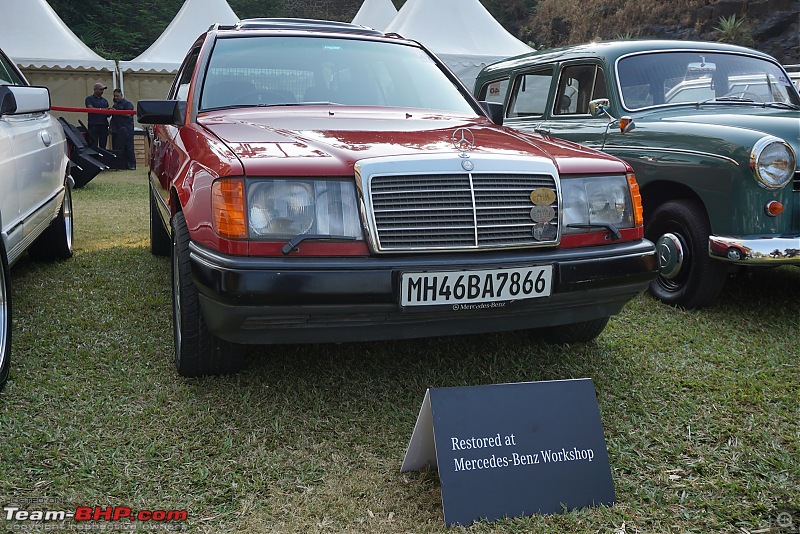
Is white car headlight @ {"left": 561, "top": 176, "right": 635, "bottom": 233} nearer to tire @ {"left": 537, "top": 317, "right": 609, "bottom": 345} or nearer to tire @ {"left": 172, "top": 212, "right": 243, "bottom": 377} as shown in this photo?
tire @ {"left": 537, "top": 317, "right": 609, "bottom": 345}

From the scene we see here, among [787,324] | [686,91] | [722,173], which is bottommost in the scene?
[787,324]

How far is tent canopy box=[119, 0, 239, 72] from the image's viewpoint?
14.6 m

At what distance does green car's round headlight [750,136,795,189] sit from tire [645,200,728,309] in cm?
42

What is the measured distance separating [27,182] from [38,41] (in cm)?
1247

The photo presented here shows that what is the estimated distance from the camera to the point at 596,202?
2.70m

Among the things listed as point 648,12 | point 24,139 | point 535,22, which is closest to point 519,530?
point 24,139

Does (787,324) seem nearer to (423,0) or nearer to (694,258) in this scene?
(694,258)

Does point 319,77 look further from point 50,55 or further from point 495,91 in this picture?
point 50,55

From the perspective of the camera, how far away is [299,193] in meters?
2.34

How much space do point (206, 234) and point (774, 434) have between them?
87.5 inches

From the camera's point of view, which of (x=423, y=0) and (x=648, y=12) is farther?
(x=648, y=12)

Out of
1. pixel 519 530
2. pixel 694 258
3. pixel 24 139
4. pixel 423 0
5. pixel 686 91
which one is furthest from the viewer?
pixel 423 0

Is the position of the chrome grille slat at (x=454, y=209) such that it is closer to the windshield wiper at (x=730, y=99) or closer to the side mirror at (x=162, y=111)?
the side mirror at (x=162, y=111)

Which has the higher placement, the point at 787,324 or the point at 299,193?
the point at 299,193
